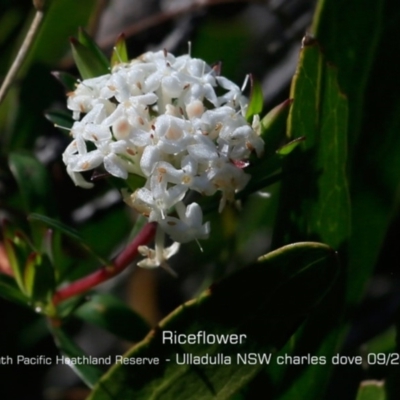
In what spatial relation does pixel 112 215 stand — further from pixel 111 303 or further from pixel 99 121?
pixel 99 121

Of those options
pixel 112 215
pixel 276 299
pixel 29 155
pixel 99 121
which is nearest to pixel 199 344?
pixel 276 299

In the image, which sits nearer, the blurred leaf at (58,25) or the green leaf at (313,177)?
the green leaf at (313,177)

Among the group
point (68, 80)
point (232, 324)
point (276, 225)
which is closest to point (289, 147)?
point (276, 225)

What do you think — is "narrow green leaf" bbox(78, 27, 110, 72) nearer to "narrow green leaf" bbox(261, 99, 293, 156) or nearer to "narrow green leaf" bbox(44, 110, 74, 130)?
"narrow green leaf" bbox(44, 110, 74, 130)

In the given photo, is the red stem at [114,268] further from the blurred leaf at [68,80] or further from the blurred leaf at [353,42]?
the blurred leaf at [353,42]

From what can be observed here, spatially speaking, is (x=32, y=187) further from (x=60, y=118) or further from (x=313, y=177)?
(x=313, y=177)

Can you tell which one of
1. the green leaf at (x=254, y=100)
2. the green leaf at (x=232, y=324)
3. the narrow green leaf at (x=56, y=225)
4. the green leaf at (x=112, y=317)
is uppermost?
the green leaf at (x=254, y=100)

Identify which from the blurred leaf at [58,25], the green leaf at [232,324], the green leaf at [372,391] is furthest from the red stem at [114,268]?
the blurred leaf at [58,25]
